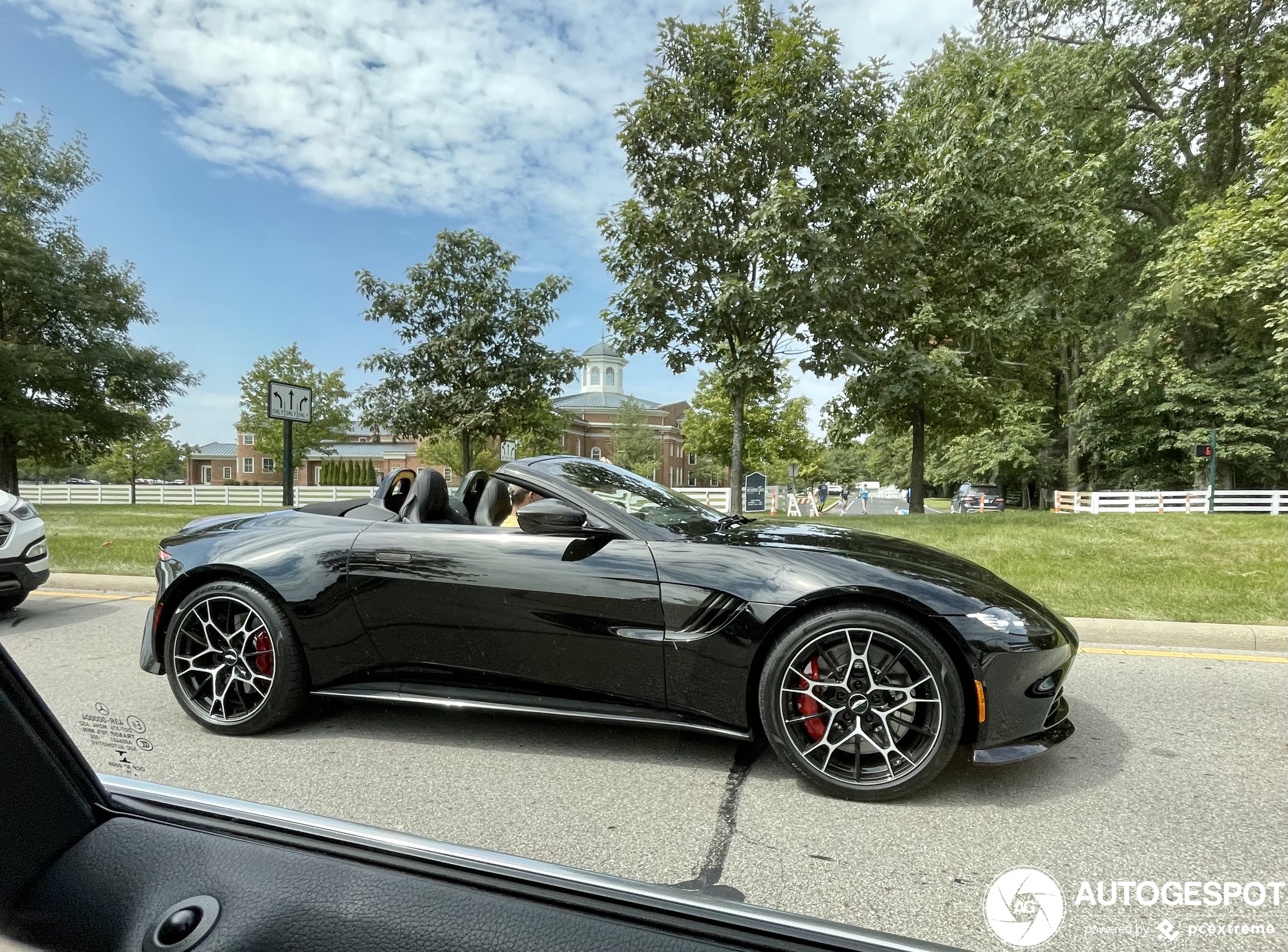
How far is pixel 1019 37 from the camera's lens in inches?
778

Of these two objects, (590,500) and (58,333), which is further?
(590,500)

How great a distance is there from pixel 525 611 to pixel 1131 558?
26.0ft

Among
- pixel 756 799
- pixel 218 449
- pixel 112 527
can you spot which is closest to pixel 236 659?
pixel 112 527

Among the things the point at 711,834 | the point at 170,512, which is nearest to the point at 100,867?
the point at 170,512

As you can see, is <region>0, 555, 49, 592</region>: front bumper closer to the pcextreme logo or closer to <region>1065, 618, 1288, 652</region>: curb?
the pcextreme logo

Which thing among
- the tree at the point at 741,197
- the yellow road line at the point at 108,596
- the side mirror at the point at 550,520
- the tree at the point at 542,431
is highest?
the tree at the point at 741,197

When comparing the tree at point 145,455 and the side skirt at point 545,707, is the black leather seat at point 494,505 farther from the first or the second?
the tree at point 145,455

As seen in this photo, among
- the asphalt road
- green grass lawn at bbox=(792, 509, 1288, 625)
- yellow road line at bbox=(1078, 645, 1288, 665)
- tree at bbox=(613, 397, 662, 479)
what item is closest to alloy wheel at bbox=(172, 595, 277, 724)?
the asphalt road

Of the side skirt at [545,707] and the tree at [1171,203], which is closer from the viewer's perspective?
the side skirt at [545,707]

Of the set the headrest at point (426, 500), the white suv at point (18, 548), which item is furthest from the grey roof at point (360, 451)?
the white suv at point (18, 548)

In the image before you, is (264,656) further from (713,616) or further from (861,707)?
(861,707)

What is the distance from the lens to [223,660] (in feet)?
7.53

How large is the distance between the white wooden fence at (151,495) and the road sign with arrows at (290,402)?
0.38 meters

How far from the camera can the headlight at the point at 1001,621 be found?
2.23 meters
